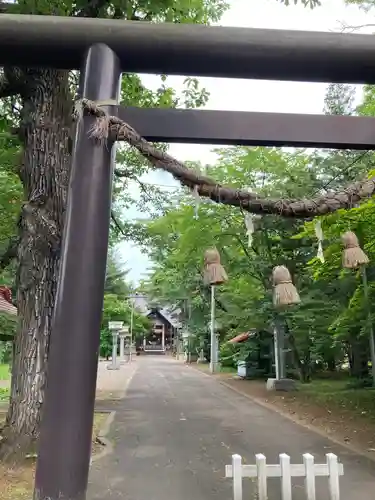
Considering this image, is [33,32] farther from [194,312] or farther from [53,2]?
[194,312]

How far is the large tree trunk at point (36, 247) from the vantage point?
7066 mm

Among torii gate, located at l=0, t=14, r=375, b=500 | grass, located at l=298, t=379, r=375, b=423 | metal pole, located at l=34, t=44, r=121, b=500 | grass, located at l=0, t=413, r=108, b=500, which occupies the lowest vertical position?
grass, located at l=0, t=413, r=108, b=500

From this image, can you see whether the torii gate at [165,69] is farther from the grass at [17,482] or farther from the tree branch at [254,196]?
the grass at [17,482]

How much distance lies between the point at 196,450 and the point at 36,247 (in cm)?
448

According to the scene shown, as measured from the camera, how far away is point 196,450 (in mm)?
8609

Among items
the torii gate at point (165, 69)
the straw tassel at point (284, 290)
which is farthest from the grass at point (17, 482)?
the straw tassel at point (284, 290)

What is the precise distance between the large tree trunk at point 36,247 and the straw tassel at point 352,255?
14.4ft

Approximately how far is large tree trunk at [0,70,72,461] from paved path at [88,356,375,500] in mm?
1308

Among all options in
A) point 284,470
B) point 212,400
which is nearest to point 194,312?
point 212,400

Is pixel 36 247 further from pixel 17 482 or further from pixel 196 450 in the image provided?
pixel 196 450

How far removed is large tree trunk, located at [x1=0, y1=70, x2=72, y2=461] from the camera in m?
7.07

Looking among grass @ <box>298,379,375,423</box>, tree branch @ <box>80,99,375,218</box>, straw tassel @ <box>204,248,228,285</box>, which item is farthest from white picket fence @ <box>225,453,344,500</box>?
grass @ <box>298,379,375,423</box>

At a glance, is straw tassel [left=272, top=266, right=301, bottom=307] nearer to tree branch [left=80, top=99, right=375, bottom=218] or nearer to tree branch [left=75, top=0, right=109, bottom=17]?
tree branch [left=80, top=99, right=375, bottom=218]

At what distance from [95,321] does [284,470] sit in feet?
8.47
